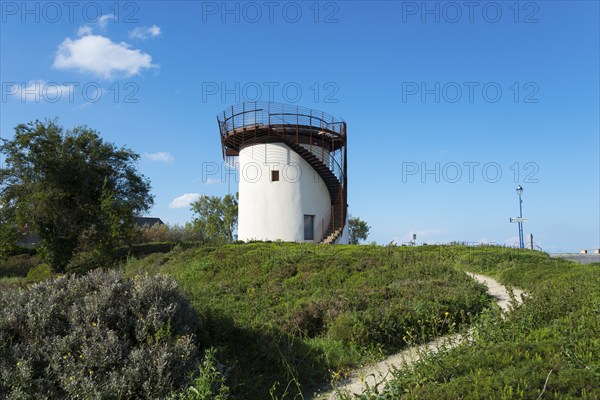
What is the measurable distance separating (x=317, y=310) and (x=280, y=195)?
1919 centimetres

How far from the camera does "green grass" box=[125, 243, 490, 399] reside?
7211 mm

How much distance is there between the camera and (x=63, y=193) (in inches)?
1033

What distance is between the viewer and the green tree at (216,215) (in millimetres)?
51719

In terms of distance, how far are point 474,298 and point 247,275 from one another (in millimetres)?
8005

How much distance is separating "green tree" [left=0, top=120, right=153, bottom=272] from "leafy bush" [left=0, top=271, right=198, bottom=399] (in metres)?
19.3

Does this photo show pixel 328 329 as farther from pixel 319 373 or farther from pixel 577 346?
pixel 577 346

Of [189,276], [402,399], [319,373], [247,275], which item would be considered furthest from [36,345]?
[189,276]

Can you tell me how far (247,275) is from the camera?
648 inches

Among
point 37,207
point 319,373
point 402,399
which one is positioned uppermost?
point 37,207

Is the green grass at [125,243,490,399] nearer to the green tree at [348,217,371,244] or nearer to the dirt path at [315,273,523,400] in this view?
the dirt path at [315,273,523,400]

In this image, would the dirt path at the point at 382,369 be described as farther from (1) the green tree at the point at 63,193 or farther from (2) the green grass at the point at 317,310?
(1) the green tree at the point at 63,193

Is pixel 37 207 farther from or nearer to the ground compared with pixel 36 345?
farther from the ground

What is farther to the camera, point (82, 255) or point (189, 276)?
point (82, 255)

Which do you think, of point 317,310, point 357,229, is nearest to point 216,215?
point 357,229
